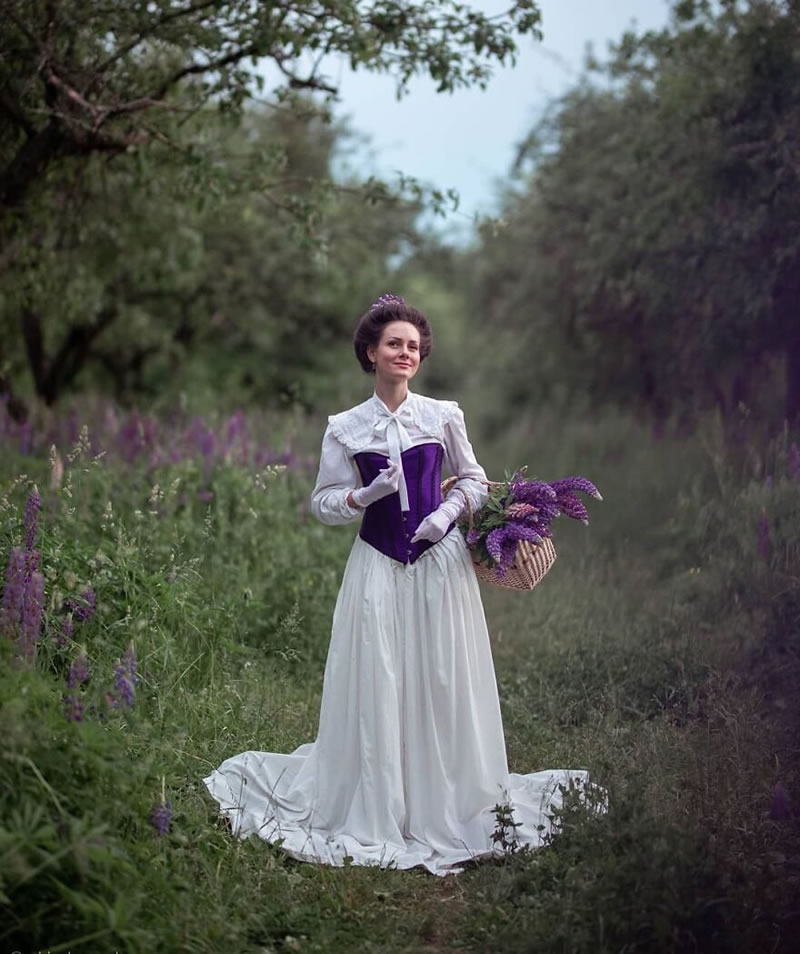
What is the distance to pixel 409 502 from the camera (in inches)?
171

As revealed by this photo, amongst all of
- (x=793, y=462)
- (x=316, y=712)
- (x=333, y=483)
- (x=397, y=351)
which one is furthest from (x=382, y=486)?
(x=793, y=462)

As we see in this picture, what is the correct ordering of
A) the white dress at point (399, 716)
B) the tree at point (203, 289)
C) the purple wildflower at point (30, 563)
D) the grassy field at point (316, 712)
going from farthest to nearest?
1. the tree at point (203, 289)
2. the white dress at point (399, 716)
3. the purple wildflower at point (30, 563)
4. the grassy field at point (316, 712)

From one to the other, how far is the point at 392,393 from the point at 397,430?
0.18 meters

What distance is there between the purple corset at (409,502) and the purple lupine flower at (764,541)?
2.60 m

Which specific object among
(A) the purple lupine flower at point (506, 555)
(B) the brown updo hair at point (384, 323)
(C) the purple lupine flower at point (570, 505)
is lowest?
(A) the purple lupine flower at point (506, 555)

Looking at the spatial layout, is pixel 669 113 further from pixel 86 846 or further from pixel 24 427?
pixel 86 846

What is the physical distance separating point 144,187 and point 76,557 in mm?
4680

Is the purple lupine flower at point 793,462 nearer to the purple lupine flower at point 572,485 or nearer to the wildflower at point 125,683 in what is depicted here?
the purple lupine flower at point 572,485

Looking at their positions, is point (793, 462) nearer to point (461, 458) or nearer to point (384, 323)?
point (461, 458)

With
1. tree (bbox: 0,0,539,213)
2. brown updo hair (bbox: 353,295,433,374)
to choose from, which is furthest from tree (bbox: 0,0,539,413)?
brown updo hair (bbox: 353,295,433,374)

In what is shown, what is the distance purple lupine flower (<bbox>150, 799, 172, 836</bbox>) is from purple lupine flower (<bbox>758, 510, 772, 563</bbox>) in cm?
389

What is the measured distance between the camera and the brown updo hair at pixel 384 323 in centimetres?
441

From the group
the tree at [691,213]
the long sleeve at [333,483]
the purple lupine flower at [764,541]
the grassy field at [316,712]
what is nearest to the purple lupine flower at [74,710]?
the grassy field at [316,712]

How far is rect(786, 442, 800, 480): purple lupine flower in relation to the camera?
6.48 m
